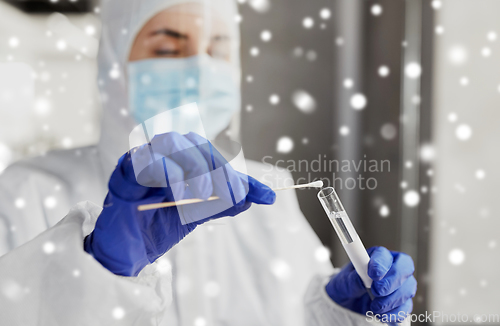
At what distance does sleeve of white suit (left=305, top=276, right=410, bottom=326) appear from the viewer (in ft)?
1.75

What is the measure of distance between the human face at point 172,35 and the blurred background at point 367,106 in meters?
0.17

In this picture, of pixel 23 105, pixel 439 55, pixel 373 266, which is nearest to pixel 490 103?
pixel 439 55

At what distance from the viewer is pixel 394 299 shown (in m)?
0.50

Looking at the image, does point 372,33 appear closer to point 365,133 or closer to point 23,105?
point 365,133

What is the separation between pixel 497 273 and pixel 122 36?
0.94 metres

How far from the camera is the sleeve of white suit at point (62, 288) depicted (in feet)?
1.22

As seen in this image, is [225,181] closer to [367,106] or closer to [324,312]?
[324,312]

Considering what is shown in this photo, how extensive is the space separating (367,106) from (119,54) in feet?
2.17

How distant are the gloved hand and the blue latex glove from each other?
0.23m

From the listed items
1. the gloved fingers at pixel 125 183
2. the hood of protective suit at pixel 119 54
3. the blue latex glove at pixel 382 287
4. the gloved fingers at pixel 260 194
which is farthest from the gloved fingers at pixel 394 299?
the hood of protective suit at pixel 119 54

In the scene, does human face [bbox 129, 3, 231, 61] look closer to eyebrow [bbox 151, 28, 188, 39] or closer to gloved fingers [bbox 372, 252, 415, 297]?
eyebrow [bbox 151, 28, 188, 39]

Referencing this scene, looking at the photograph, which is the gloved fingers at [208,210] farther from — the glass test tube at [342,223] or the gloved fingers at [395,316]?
the gloved fingers at [395,316]

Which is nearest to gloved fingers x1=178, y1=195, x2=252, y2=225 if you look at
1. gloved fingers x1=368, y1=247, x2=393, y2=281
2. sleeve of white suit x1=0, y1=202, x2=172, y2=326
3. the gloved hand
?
the gloved hand

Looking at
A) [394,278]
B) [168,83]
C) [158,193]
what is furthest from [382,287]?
[168,83]
